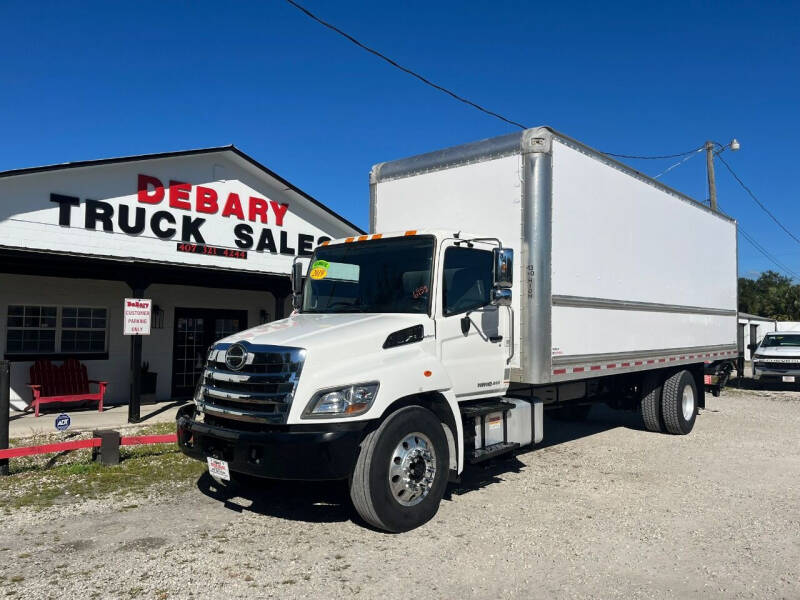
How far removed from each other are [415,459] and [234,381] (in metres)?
1.57

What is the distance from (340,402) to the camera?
14.8 feet

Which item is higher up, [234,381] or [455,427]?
[234,381]

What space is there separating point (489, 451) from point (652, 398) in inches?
185

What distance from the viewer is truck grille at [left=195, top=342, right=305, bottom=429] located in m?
4.48

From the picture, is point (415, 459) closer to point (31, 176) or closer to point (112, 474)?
point (112, 474)

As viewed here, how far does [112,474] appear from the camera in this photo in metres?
6.62

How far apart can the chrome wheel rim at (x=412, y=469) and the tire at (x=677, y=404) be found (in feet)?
18.7

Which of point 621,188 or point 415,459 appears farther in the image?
point 621,188

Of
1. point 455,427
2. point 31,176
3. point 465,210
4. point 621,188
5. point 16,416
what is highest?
point 31,176

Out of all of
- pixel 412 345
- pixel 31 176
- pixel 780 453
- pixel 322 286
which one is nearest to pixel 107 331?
pixel 31 176

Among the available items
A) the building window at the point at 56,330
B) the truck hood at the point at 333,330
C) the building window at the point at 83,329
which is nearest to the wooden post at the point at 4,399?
the truck hood at the point at 333,330

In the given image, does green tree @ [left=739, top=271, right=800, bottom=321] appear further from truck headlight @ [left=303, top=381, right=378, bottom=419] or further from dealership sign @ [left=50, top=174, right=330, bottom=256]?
truck headlight @ [left=303, top=381, right=378, bottom=419]

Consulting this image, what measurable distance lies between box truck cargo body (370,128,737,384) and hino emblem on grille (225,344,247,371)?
111 inches

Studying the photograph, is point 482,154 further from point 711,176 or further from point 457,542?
point 711,176
